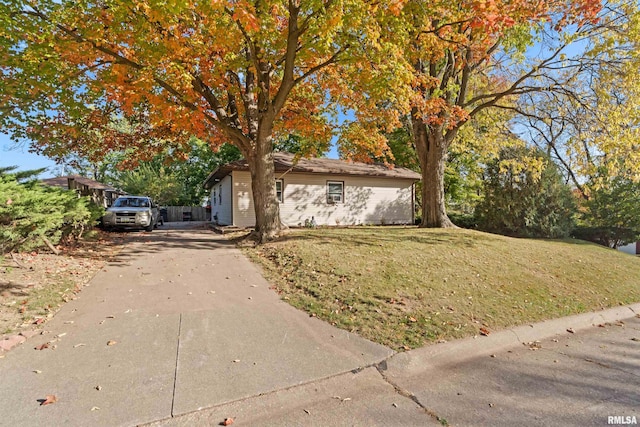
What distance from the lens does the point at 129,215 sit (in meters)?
14.2

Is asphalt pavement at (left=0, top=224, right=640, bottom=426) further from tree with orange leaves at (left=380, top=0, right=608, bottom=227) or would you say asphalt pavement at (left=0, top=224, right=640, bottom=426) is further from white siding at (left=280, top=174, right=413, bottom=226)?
white siding at (left=280, top=174, right=413, bottom=226)

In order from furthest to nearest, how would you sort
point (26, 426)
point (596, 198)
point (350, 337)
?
1. point (596, 198)
2. point (350, 337)
3. point (26, 426)

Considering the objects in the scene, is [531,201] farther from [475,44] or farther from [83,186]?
[83,186]

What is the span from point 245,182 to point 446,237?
30.3 ft

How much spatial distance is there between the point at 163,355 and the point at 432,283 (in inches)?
176

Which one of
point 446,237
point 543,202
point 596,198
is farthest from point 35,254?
point 596,198

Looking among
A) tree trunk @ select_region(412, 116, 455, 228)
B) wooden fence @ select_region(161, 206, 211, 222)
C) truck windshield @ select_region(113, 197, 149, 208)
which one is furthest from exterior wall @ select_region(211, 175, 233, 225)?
wooden fence @ select_region(161, 206, 211, 222)

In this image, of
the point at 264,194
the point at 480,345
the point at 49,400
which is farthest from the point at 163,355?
the point at 264,194

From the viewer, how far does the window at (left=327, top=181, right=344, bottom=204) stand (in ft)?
55.6

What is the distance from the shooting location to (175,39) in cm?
782

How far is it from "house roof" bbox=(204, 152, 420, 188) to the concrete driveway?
31.7 ft

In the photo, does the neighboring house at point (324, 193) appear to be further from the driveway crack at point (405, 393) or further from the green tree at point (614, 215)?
the driveway crack at point (405, 393)

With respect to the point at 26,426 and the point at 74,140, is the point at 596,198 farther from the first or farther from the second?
the point at 74,140

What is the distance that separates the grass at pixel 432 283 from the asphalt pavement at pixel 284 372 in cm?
34
